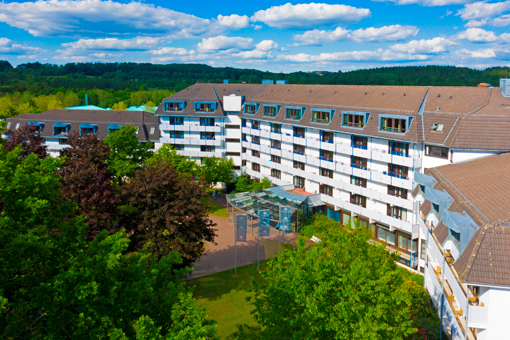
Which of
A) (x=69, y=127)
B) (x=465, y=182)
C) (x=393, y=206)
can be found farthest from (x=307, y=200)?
(x=69, y=127)

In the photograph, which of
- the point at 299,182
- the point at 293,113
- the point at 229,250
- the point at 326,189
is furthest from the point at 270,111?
the point at 229,250

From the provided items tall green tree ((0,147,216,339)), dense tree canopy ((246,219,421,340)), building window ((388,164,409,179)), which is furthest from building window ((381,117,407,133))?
tall green tree ((0,147,216,339))

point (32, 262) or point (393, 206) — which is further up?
point (32, 262)

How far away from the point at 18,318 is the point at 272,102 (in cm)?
5681

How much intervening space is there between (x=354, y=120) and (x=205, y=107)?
1248 inches

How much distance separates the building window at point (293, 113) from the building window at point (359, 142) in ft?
35.9

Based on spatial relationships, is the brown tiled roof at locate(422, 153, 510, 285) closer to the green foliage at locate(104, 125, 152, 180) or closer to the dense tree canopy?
the dense tree canopy

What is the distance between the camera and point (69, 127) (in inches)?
3322

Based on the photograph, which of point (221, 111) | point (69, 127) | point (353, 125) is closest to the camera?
point (353, 125)

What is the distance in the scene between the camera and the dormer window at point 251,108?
73.6m

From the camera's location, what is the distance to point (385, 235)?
5150 cm

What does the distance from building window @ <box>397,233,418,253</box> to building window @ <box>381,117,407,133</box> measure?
39.0 feet

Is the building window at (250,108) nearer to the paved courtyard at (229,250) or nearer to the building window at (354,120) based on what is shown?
→ the building window at (354,120)

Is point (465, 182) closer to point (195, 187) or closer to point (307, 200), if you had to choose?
point (195, 187)
